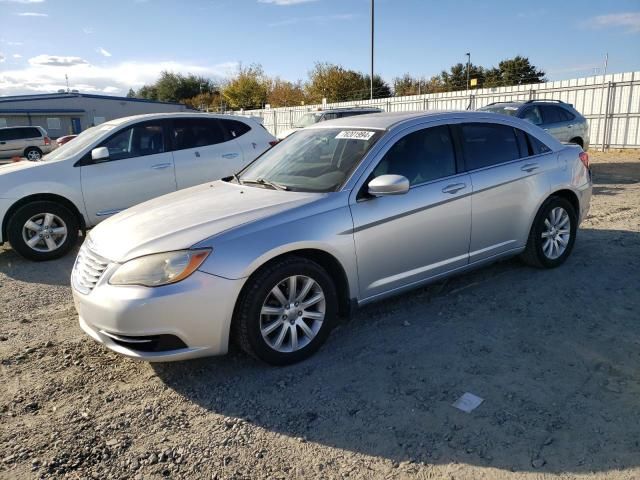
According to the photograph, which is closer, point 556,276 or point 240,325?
point 240,325

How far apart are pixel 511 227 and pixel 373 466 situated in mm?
2935

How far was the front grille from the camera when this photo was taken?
3.29m

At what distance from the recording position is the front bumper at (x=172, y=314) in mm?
2979

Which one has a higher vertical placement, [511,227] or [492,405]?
[511,227]

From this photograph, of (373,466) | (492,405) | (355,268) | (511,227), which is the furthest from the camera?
(511,227)

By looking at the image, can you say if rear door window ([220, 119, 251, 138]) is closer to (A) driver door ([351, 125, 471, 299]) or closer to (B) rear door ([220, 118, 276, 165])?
(B) rear door ([220, 118, 276, 165])

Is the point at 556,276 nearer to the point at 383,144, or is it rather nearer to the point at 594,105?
the point at 383,144

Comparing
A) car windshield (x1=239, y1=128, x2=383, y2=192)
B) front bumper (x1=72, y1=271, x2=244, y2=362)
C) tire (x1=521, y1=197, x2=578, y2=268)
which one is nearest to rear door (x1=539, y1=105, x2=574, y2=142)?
tire (x1=521, y1=197, x2=578, y2=268)

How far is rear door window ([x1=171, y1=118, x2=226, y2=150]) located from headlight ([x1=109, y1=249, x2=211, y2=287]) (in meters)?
4.47

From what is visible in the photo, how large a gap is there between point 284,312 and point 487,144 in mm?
2563

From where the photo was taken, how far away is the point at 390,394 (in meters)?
3.10

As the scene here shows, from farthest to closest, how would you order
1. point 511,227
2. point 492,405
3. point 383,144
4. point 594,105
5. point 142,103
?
point 142,103
point 594,105
point 511,227
point 383,144
point 492,405

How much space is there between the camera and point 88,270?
11.2 feet

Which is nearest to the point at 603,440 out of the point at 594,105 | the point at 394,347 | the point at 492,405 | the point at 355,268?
the point at 492,405
